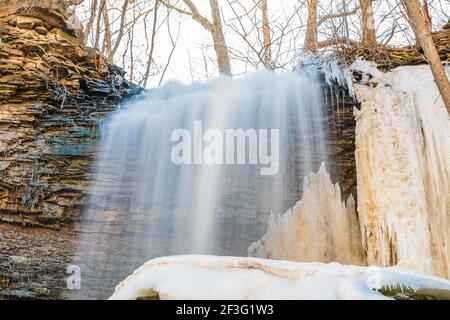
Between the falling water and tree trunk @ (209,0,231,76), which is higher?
tree trunk @ (209,0,231,76)

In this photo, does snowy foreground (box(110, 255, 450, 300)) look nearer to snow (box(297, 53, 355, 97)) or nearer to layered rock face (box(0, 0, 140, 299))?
layered rock face (box(0, 0, 140, 299))

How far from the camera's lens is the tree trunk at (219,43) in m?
7.91

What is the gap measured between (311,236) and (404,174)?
1010 millimetres

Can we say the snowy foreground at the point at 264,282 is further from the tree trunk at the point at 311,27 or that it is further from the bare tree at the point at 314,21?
the tree trunk at the point at 311,27

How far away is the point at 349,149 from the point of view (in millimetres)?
4105

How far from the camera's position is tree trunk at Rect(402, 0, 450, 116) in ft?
10.3

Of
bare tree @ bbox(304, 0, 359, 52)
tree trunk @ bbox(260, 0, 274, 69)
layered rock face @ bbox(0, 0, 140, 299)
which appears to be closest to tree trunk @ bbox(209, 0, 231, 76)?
tree trunk @ bbox(260, 0, 274, 69)

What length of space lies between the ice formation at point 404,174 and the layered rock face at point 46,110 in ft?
8.74

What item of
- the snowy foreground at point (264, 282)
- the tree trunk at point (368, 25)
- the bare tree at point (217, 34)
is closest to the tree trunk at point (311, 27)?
the tree trunk at point (368, 25)

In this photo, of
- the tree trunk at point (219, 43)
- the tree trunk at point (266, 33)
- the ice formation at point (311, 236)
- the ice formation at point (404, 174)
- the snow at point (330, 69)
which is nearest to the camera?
the ice formation at point (404, 174)

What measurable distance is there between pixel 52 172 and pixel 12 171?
0.37m

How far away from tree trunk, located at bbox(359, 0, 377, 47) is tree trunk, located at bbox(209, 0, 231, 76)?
2.82m

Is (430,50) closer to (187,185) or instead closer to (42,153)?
(187,185)
